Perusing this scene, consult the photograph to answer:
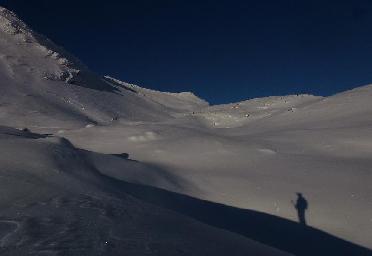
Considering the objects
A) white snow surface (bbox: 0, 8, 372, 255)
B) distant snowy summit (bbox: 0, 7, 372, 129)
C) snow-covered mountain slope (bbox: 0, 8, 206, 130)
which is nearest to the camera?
white snow surface (bbox: 0, 8, 372, 255)

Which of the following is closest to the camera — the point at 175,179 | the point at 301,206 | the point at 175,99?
the point at 301,206

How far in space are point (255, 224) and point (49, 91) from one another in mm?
26307

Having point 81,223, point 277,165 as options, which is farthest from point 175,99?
point 81,223

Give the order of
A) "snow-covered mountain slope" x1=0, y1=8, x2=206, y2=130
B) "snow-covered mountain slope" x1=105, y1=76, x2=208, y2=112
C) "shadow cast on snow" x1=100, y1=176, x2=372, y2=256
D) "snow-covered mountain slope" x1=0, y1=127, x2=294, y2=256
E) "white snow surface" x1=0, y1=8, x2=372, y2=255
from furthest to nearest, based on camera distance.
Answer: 1. "snow-covered mountain slope" x1=105, y1=76, x2=208, y2=112
2. "snow-covered mountain slope" x1=0, y1=8, x2=206, y2=130
3. "shadow cast on snow" x1=100, y1=176, x2=372, y2=256
4. "white snow surface" x1=0, y1=8, x2=372, y2=255
5. "snow-covered mountain slope" x1=0, y1=127, x2=294, y2=256

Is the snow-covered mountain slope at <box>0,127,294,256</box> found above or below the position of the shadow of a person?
below

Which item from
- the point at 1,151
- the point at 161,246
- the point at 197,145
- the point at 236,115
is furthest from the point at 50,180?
the point at 236,115

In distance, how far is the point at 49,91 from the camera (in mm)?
31875

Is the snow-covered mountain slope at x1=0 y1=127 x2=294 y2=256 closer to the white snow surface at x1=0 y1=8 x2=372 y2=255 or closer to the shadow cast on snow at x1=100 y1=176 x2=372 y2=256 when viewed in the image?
the white snow surface at x1=0 y1=8 x2=372 y2=255

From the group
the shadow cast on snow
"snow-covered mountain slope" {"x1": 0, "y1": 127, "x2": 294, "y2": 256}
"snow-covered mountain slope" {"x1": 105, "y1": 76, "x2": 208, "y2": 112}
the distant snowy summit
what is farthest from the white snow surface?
"snow-covered mountain slope" {"x1": 105, "y1": 76, "x2": 208, "y2": 112}

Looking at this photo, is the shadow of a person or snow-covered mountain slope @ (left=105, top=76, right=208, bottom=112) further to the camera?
snow-covered mountain slope @ (left=105, top=76, right=208, bottom=112)

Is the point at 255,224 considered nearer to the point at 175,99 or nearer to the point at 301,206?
the point at 301,206

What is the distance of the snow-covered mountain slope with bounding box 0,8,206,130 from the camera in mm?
26547

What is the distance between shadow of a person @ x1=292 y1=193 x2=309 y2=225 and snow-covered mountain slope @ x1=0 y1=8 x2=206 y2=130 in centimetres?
1697

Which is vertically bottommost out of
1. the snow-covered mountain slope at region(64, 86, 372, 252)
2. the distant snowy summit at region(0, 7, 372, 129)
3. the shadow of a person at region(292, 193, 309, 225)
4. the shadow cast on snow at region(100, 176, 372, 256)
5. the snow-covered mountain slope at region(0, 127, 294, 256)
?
the snow-covered mountain slope at region(0, 127, 294, 256)
